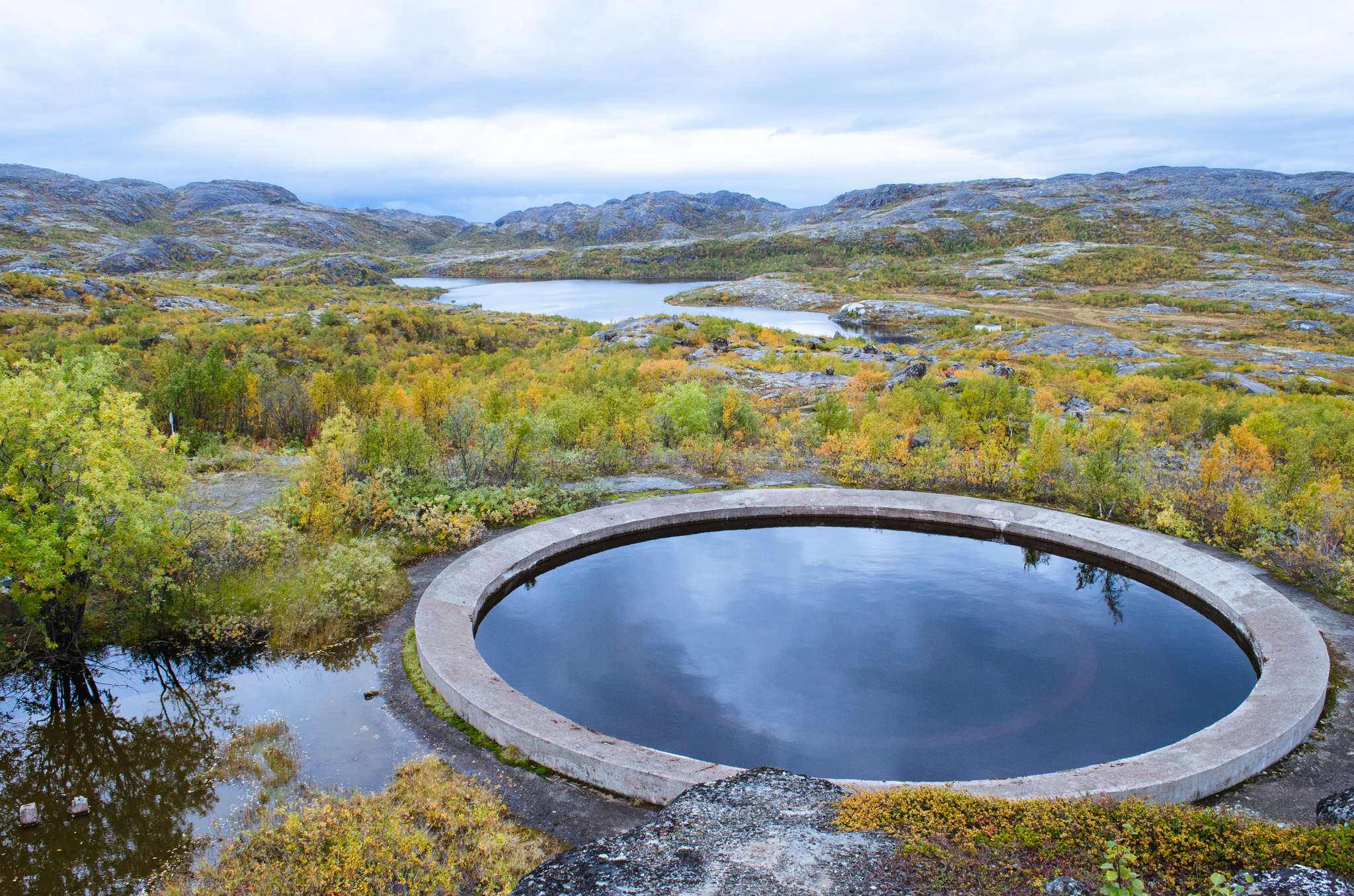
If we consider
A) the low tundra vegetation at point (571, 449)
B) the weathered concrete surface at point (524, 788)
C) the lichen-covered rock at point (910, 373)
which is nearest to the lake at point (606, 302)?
the lichen-covered rock at point (910, 373)

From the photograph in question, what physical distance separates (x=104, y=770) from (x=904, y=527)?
46.5 ft

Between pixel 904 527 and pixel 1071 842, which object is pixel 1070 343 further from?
pixel 1071 842

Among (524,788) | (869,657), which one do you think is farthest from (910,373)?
(524,788)

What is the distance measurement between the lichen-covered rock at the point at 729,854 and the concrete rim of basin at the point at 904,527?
101cm

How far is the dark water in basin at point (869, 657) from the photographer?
8586 millimetres

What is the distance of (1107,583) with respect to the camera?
13.1 meters

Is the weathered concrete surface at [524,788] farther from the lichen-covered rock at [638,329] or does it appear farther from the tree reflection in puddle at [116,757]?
the lichen-covered rock at [638,329]

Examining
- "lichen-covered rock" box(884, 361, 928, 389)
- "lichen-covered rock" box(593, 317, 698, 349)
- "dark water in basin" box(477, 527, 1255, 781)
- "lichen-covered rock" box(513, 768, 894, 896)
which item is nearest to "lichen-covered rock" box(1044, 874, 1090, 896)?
"lichen-covered rock" box(513, 768, 894, 896)

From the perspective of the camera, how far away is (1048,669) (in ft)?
33.5

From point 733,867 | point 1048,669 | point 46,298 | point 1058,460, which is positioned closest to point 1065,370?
point 1058,460

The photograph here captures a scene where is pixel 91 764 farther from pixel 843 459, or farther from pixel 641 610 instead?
pixel 843 459

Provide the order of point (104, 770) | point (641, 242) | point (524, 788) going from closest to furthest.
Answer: point (524, 788), point (104, 770), point (641, 242)

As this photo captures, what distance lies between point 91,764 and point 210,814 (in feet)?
7.46

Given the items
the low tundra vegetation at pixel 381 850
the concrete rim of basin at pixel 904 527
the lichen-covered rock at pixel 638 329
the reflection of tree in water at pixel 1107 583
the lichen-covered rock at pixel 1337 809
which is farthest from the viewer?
the lichen-covered rock at pixel 638 329
